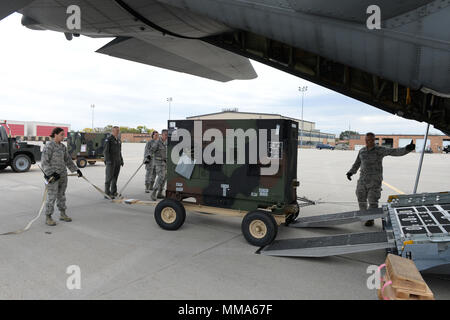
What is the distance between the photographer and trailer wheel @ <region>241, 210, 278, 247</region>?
15.0 ft

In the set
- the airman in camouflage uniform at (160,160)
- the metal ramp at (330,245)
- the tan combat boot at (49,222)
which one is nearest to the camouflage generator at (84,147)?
the airman in camouflage uniform at (160,160)

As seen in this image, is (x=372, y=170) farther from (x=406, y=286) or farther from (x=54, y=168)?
(x=54, y=168)

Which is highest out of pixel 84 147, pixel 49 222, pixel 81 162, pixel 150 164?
pixel 84 147

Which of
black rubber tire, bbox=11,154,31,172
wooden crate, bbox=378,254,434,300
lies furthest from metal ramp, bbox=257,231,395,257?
black rubber tire, bbox=11,154,31,172

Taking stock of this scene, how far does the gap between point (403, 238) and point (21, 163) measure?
15.4 m

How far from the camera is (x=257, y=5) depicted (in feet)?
13.3

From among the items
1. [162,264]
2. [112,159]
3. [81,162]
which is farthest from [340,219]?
[81,162]

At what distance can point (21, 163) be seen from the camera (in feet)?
44.5

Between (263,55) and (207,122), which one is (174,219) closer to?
(207,122)

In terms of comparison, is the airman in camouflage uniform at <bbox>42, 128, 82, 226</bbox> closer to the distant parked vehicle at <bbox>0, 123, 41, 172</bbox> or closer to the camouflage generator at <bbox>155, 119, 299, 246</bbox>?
the camouflage generator at <bbox>155, 119, 299, 246</bbox>

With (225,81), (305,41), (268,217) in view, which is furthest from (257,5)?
(225,81)

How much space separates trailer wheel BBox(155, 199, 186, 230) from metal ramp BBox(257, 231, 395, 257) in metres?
1.68
